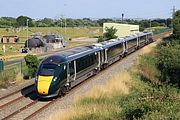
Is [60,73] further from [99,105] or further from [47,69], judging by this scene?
[99,105]

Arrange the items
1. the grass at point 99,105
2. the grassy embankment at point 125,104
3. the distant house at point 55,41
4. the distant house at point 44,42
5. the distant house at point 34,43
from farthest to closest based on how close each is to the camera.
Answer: the distant house at point 55,41, the distant house at point 44,42, the distant house at point 34,43, the grass at point 99,105, the grassy embankment at point 125,104

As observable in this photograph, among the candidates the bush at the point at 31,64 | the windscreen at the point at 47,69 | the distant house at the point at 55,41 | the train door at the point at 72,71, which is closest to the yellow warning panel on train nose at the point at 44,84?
the windscreen at the point at 47,69

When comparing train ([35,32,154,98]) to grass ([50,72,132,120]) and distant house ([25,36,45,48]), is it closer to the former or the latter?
grass ([50,72,132,120])

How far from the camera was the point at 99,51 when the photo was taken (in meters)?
33.2

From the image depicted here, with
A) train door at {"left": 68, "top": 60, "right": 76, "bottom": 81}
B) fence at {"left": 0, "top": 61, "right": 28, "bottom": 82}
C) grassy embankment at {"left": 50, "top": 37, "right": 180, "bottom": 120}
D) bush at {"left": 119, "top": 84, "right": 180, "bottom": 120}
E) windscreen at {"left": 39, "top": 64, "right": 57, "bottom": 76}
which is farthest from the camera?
fence at {"left": 0, "top": 61, "right": 28, "bottom": 82}

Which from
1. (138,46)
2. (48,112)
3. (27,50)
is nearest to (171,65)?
(48,112)

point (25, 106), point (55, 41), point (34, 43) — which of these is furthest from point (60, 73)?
point (55, 41)

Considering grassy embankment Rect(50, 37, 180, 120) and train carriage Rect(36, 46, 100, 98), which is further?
train carriage Rect(36, 46, 100, 98)

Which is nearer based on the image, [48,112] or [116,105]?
[116,105]

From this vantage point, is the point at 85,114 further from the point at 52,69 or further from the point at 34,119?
the point at 52,69

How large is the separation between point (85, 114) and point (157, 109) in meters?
4.29

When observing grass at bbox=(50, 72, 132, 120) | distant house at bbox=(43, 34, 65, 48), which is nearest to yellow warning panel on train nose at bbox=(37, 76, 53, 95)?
grass at bbox=(50, 72, 132, 120)

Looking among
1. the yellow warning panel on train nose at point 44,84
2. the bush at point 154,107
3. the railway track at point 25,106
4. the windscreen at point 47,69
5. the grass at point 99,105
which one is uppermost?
the windscreen at point 47,69

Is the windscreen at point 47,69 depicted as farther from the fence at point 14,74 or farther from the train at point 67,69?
the fence at point 14,74
